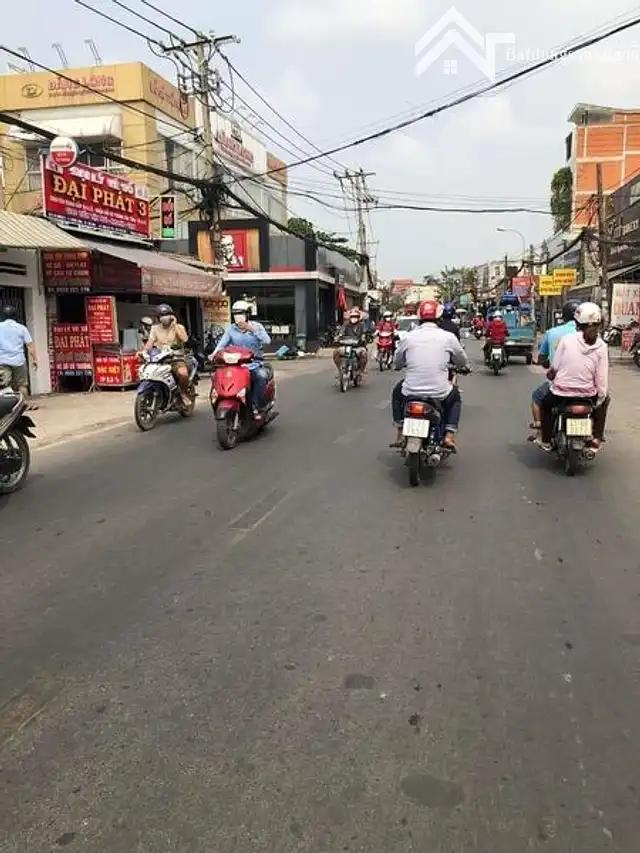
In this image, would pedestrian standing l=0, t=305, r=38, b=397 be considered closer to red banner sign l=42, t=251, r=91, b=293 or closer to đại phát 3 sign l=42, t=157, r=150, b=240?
red banner sign l=42, t=251, r=91, b=293

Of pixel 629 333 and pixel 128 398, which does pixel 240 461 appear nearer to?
pixel 128 398

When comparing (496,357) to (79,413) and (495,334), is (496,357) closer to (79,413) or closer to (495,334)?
(495,334)

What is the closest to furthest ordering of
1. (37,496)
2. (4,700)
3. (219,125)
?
Result: 1. (4,700)
2. (37,496)
3. (219,125)

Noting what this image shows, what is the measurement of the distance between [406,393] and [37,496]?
3.61 metres

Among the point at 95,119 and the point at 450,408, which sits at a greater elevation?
the point at 95,119

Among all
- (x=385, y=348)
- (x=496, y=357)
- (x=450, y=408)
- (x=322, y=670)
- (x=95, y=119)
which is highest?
(x=95, y=119)

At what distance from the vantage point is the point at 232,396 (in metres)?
9.04

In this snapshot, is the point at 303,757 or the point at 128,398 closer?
the point at 303,757

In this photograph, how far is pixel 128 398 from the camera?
49.9 feet

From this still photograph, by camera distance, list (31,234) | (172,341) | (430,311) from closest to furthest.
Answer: (430,311) → (172,341) → (31,234)

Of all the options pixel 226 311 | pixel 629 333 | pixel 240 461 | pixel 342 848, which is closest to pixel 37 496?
pixel 240 461

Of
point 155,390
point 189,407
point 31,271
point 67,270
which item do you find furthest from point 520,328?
point 155,390

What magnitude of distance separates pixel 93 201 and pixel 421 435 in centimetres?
1297

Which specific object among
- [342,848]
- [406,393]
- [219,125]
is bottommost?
[342,848]
